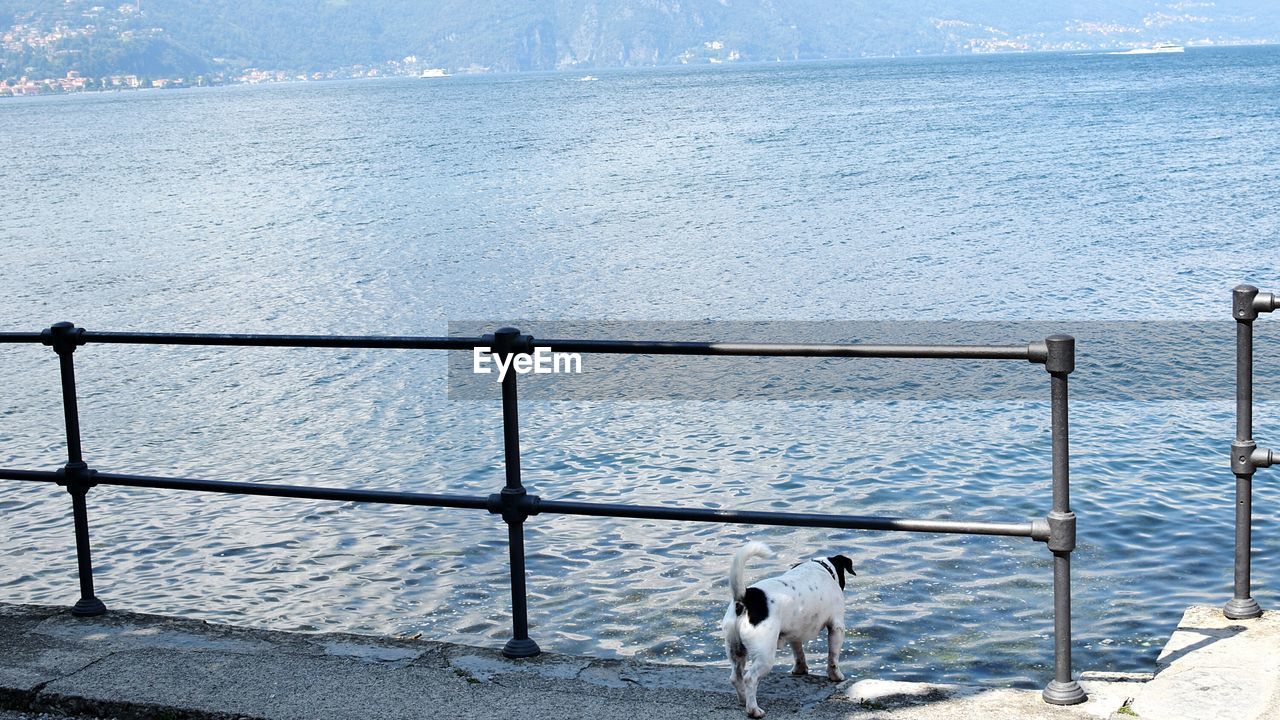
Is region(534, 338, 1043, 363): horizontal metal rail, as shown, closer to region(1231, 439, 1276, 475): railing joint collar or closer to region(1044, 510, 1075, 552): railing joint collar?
region(1044, 510, 1075, 552): railing joint collar

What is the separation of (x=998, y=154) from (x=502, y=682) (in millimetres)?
47559

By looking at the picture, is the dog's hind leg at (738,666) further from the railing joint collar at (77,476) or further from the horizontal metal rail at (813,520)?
the railing joint collar at (77,476)

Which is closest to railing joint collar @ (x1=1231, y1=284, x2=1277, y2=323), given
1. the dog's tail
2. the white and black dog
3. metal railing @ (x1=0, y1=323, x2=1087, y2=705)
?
metal railing @ (x1=0, y1=323, x2=1087, y2=705)

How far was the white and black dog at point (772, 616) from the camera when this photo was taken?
3936 mm

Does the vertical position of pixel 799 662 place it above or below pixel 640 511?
below

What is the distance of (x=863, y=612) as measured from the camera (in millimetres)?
8047

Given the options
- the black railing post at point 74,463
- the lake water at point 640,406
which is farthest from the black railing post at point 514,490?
the lake water at point 640,406

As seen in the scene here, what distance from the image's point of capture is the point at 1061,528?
3.90 metres

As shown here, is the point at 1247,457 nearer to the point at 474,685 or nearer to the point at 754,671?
the point at 754,671

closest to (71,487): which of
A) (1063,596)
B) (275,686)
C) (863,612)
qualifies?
(275,686)

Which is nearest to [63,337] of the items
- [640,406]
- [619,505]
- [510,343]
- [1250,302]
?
[510,343]

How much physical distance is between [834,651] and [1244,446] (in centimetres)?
157

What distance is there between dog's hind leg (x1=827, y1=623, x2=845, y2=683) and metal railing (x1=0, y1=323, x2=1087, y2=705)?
1.84ft

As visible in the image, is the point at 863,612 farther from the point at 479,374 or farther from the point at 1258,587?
the point at 479,374
